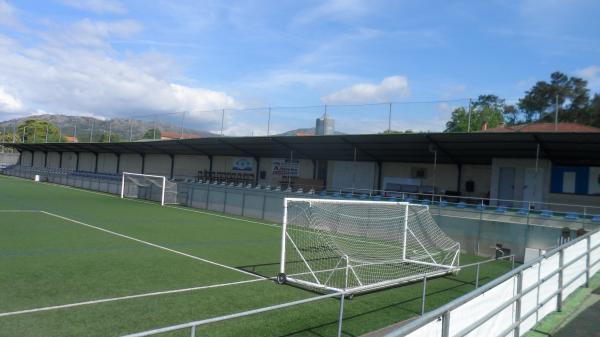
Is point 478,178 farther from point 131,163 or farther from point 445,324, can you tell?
point 131,163

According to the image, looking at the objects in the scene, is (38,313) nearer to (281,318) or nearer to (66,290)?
(66,290)

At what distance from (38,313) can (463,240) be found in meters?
16.5

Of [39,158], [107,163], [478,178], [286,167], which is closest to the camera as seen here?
[478,178]

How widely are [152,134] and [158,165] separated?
14.3 ft

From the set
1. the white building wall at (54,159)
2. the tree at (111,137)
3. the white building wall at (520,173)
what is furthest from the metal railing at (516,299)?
the white building wall at (54,159)

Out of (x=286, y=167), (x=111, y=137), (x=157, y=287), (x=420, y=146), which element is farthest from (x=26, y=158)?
(x=157, y=287)

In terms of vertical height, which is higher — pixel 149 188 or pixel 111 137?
pixel 111 137

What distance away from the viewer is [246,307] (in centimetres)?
890

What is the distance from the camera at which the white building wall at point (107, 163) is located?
5647cm

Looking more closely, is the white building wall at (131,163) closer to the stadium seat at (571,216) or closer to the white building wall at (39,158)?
the white building wall at (39,158)

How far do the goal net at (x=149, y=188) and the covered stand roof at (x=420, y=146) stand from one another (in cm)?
404

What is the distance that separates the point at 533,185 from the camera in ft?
78.5

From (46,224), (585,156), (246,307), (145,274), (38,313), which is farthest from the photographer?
(585,156)

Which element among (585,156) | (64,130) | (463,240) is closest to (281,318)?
(463,240)
